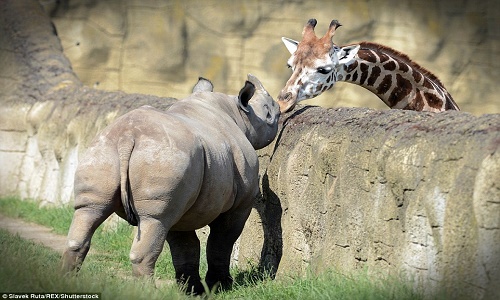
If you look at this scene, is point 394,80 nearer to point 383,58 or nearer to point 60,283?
point 383,58

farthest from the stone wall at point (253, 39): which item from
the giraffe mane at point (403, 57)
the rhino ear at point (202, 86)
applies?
the rhino ear at point (202, 86)

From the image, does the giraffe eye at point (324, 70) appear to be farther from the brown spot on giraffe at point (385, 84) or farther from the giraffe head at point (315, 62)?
the brown spot on giraffe at point (385, 84)

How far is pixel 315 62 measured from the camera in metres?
9.41

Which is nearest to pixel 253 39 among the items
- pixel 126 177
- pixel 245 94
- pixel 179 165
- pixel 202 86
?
pixel 202 86

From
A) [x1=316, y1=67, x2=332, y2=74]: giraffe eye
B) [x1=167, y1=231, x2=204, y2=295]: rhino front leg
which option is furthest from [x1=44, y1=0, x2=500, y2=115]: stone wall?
[x1=167, y1=231, x2=204, y2=295]: rhino front leg

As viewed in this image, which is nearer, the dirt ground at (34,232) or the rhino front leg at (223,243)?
the rhino front leg at (223,243)

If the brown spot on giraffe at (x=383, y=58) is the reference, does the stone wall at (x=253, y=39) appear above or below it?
below

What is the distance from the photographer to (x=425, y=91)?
32.1ft

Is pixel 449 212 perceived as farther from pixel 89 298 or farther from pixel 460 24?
pixel 460 24

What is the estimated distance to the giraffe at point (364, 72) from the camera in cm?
940

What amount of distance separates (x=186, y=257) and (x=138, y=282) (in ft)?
4.84

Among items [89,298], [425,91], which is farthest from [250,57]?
[89,298]

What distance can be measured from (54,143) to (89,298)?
7212mm

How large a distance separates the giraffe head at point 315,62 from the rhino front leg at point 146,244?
3427 mm
